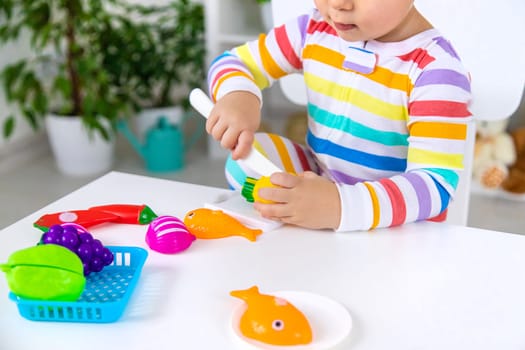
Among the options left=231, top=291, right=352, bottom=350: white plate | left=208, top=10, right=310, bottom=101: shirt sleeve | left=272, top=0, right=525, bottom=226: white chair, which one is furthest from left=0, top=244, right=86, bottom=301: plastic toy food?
left=272, top=0, right=525, bottom=226: white chair

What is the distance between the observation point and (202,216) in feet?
2.12

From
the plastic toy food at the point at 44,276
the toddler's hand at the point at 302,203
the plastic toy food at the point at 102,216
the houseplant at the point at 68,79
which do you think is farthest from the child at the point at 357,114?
the houseplant at the point at 68,79

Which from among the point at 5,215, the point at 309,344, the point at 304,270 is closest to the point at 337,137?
the point at 304,270

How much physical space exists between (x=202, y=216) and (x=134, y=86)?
1.25 meters

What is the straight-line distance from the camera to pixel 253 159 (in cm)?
69

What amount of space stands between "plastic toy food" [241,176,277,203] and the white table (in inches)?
1.8

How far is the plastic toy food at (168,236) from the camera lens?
59 cm

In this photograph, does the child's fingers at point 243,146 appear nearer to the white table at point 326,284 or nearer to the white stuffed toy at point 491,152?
the white table at point 326,284

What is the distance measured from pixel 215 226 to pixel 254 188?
2.6 inches

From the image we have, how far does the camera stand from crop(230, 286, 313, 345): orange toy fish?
1.52ft

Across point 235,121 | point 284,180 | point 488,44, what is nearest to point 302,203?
point 284,180

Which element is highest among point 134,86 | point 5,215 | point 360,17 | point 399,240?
point 360,17

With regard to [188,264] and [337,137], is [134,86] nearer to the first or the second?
[337,137]

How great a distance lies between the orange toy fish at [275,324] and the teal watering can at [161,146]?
52.9 inches
